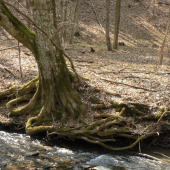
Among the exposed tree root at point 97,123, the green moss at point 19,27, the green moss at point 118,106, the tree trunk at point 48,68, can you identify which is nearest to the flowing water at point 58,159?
the exposed tree root at point 97,123

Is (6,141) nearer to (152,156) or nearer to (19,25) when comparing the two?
(19,25)

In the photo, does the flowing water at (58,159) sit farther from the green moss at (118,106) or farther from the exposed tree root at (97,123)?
the green moss at (118,106)

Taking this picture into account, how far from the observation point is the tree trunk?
7.45 m

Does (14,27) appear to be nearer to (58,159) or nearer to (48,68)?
(48,68)

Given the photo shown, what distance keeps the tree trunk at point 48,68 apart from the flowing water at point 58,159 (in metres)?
0.80

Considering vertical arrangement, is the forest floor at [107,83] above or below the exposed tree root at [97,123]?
above

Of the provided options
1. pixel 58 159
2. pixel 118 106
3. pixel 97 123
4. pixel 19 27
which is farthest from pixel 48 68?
pixel 58 159

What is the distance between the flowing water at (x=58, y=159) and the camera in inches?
227

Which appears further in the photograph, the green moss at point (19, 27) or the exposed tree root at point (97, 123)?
the green moss at point (19, 27)

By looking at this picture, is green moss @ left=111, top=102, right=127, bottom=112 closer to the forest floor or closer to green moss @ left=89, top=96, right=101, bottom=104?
the forest floor

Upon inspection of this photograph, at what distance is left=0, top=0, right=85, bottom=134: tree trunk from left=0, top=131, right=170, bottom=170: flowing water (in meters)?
0.80

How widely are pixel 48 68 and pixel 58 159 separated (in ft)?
10.6

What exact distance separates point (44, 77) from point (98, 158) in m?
3.43

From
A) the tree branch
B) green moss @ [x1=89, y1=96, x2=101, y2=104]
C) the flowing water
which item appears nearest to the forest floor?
green moss @ [x1=89, y1=96, x2=101, y2=104]
